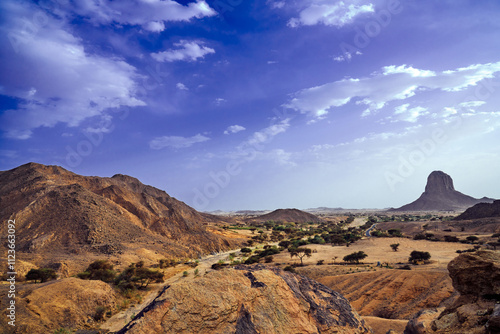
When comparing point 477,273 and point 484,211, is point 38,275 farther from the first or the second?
point 484,211

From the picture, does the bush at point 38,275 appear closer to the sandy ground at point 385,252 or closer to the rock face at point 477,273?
the sandy ground at point 385,252

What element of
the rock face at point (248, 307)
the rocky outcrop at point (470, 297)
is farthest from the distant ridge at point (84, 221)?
the rocky outcrop at point (470, 297)

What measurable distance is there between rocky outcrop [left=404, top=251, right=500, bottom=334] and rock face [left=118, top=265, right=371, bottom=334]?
2540 mm

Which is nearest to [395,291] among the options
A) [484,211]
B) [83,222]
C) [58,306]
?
[58,306]

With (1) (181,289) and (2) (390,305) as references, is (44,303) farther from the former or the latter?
(2) (390,305)

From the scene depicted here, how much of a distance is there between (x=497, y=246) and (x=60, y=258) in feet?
196

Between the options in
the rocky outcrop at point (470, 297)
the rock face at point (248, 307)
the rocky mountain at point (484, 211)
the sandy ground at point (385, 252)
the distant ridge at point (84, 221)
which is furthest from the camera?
the rocky mountain at point (484, 211)

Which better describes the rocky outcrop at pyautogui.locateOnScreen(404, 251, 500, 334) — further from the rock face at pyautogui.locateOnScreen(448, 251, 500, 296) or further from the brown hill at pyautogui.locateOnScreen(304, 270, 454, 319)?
the brown hill at pyautogui.locateOnScreen(304, 270, 454, 319)

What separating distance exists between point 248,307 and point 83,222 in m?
44.0

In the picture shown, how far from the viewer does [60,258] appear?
30750 mm

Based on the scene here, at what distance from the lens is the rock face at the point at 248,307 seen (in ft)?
18.1

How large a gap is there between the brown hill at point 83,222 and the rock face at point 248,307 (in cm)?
3351

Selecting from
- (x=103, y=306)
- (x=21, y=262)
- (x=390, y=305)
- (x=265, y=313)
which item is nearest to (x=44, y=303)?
(x=103, y=306)

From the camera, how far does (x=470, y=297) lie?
8859 mm
